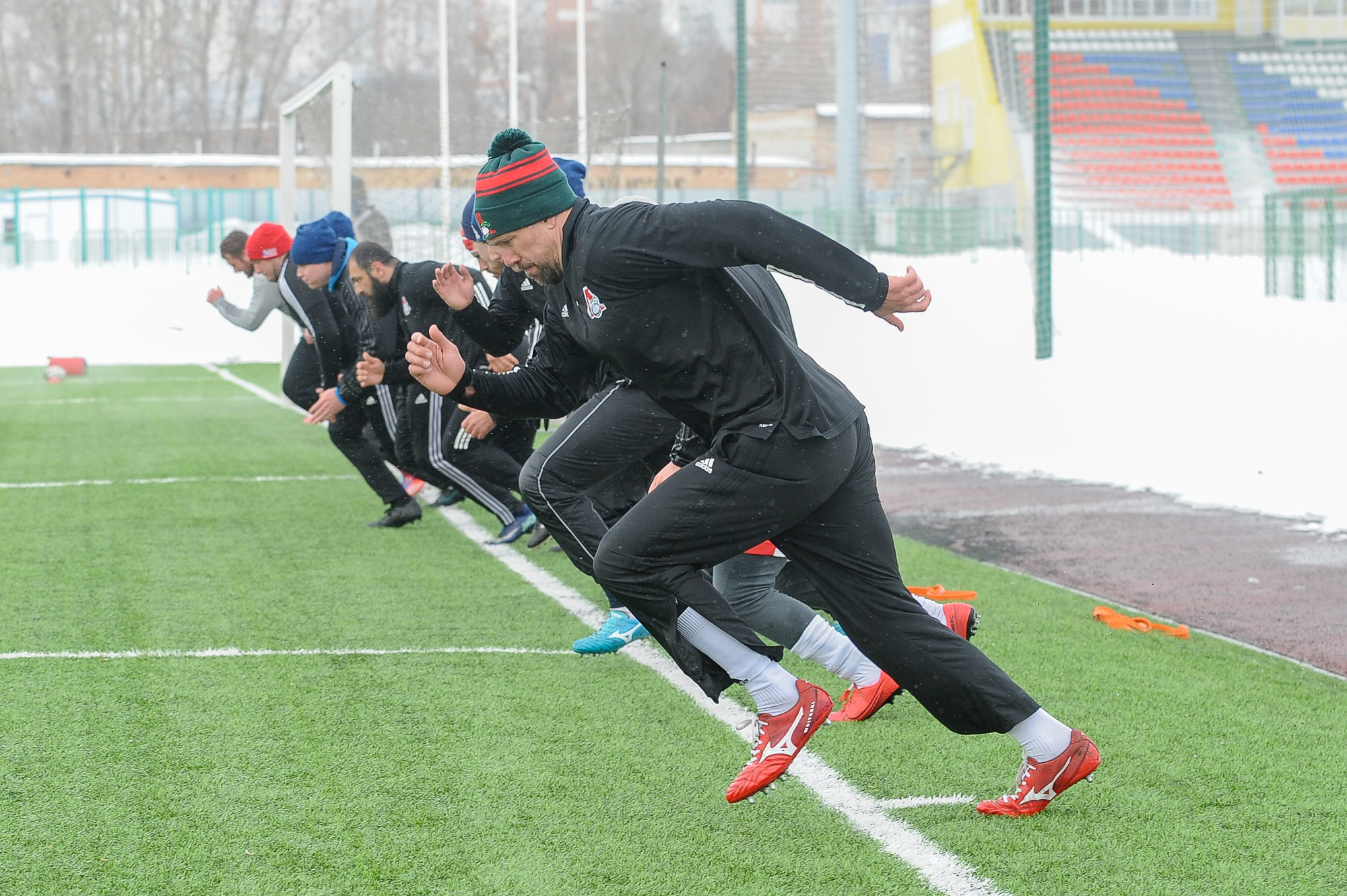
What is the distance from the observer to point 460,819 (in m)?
3.81

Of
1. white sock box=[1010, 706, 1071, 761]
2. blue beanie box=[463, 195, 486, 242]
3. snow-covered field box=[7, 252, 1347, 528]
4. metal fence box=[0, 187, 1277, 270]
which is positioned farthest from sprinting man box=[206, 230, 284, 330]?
white sock box=[1010, 706, 1071, 761]

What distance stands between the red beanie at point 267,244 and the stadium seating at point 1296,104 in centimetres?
1902

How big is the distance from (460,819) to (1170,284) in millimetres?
13952

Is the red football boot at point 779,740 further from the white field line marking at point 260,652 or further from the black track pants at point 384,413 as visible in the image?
the black track pants at point 384,413

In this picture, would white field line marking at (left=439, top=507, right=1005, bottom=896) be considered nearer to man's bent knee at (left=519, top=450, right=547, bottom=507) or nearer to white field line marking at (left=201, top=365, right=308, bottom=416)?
man's bent knee at (left=519, top=450, right=547, bottom=507)

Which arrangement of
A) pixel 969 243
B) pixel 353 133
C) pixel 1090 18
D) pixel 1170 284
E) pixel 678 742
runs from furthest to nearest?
pixel 1090 18 < pixel 969 243 < pixel 1170 284 < pixel 353 133 < pixel 678 742

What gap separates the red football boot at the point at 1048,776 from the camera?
3.72m

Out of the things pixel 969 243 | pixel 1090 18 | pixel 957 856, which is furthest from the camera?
pixel 1090 18

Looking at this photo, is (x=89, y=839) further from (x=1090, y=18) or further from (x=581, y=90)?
(x=581, y=90)

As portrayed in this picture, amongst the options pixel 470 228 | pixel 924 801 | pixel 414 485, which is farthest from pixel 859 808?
pixel 414 485

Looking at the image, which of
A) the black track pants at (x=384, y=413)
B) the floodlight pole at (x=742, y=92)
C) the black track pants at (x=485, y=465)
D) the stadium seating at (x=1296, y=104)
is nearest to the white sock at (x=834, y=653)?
the black track pants at (x=485, y=465)

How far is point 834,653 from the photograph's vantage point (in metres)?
4.54

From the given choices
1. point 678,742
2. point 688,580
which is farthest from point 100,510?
point 688,580

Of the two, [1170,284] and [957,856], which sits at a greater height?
[1170,284]
